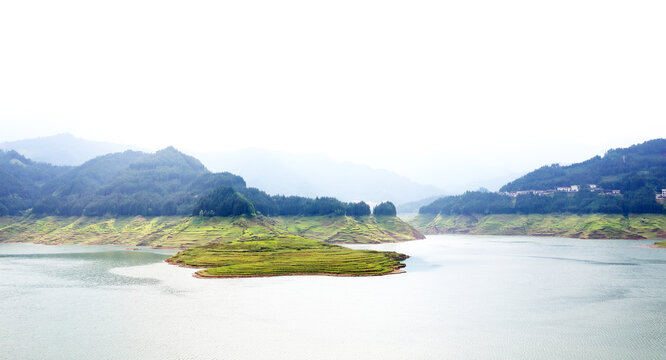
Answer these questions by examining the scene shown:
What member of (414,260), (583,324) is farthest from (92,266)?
(583,324)

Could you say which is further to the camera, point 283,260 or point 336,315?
point 283,260

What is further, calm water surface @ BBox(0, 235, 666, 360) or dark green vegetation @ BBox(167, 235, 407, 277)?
dark green vegetation @ BBox(167, 235, 407, 277)

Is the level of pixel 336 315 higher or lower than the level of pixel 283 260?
lower

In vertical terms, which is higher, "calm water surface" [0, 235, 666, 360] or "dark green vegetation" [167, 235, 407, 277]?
"dark green vegetation" [167, 235, 407, 277]
